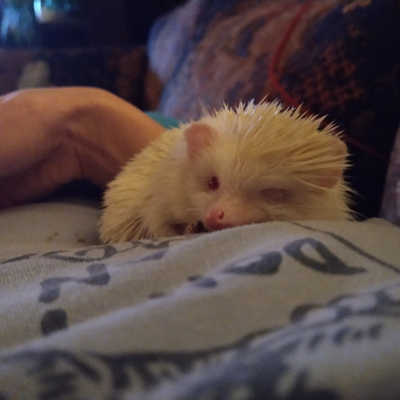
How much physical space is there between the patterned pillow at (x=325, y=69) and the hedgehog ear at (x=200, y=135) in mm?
337

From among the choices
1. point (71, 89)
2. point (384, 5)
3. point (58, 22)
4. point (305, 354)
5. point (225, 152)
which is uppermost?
point (58, 22)

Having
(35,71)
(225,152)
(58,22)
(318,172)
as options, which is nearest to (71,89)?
(225,152)

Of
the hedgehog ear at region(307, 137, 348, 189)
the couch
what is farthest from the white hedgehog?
the couch

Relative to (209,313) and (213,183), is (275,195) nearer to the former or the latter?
(213,183)

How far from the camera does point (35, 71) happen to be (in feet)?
7.58

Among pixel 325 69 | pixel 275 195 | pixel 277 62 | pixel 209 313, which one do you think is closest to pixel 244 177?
pixel 275 195

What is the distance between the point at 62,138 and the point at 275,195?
1.76 ft

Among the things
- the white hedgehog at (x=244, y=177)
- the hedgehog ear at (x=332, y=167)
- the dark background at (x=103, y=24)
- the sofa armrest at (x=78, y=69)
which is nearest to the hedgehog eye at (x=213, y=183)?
the white hedgehog at (x=244, y=177)

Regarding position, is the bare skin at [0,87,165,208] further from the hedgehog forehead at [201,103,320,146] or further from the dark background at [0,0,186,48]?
the dark background at [0,0,186,48]

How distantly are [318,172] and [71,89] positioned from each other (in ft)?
2.11

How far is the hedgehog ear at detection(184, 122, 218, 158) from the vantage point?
2.63 feet

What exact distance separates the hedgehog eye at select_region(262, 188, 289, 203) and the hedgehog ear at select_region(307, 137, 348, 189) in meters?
0.05

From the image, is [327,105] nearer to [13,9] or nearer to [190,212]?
[190,212]

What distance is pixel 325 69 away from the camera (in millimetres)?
1081
